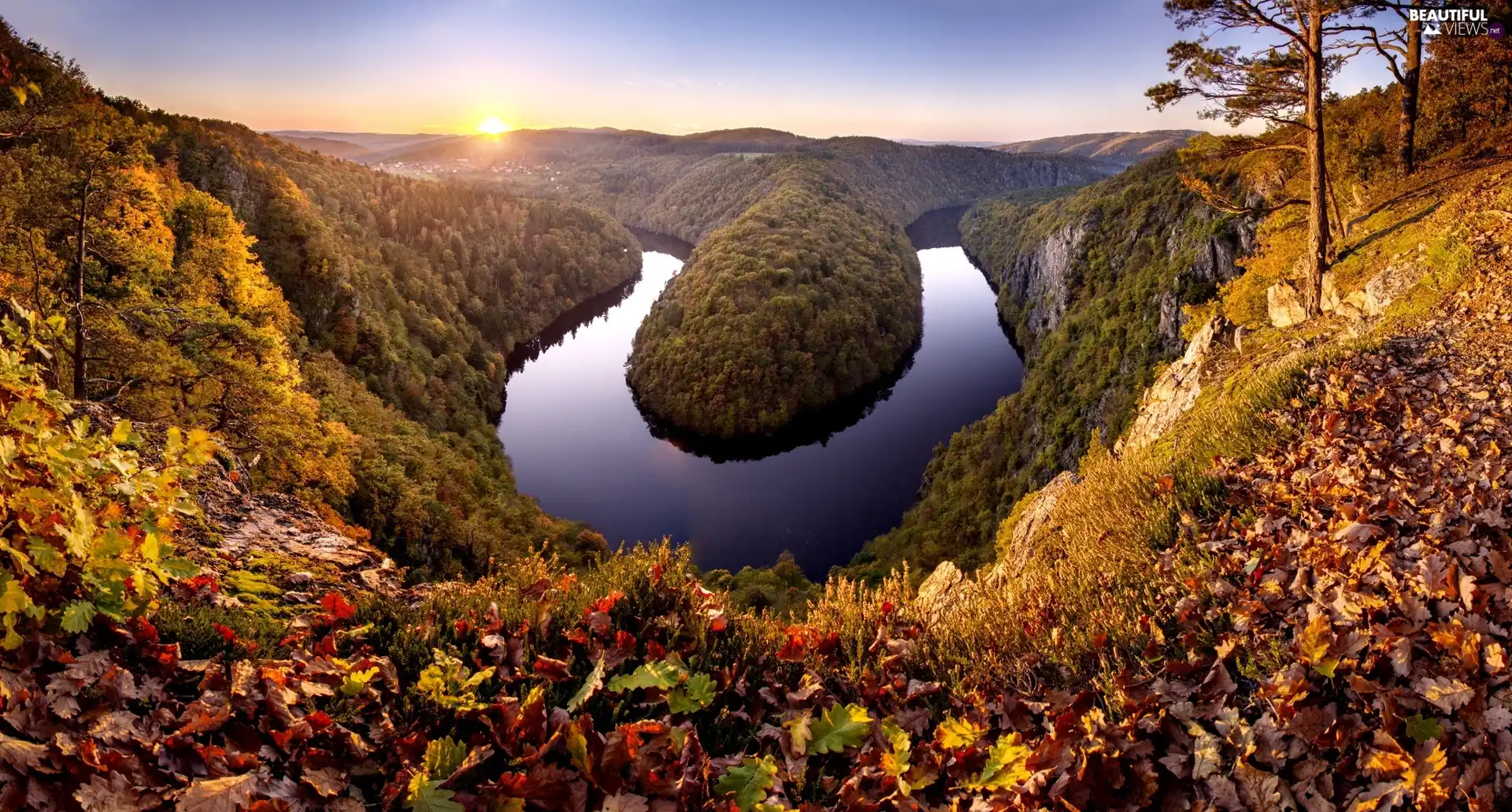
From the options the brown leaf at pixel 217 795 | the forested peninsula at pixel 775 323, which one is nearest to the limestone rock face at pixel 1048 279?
the forested peninsula at pixel 775 323

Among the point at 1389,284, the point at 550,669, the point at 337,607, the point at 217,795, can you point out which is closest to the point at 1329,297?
the point at 1389,284

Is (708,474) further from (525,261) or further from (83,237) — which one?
(525,261)

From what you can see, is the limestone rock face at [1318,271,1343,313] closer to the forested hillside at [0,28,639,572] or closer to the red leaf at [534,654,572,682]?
the red leaf at [534,654,572,682]

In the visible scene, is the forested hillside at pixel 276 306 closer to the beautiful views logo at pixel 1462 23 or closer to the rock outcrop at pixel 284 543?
the rock outcrop at pixel 284 543

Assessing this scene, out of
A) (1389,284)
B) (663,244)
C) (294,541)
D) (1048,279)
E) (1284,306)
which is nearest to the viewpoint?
(294,541)

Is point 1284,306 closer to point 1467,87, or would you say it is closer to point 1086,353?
point 1467,87

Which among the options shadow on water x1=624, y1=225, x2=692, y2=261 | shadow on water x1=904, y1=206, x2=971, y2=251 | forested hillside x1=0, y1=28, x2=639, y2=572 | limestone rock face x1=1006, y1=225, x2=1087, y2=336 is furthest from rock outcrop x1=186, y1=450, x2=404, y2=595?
shadow on water x1=904, y1=206, x2=971, y2=251

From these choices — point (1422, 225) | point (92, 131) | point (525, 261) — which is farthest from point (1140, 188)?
point (525, 261)
